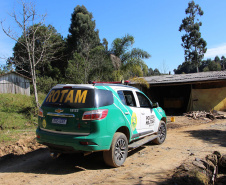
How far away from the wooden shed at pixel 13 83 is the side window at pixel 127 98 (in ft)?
69.4

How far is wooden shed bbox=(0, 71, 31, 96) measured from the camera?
22.8 meters

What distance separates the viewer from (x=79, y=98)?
14.4 feet

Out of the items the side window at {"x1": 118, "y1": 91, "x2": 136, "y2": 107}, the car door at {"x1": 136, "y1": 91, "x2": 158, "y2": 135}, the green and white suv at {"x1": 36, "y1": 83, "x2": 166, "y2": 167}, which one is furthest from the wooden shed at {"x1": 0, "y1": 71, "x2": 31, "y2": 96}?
the side window at {"x1": 118, "y1": 91, "x2": 136, "y2": 107}

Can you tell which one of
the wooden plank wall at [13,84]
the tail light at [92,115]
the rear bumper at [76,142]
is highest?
the wooden plank wall at [13,84]

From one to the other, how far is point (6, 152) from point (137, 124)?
4.24 metres

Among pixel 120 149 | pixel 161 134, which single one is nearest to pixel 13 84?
pixel 161 134

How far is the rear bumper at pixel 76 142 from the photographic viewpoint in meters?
4.15

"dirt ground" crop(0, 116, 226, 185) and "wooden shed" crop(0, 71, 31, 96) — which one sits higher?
Result: "wooden shed" crop(0, 71, 31, 96)

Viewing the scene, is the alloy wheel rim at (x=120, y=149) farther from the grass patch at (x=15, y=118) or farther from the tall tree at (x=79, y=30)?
the tall tree at (x=79, y=30)

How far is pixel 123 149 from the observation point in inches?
193

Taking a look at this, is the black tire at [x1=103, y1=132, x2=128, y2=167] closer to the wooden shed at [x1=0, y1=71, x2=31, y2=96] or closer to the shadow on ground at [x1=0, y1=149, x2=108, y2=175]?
the shadow on ground at [x1=0, y1=149, x2=108, y2=175]

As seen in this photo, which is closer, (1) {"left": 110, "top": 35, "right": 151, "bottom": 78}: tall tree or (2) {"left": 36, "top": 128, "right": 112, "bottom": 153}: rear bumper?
(2) {"left": 36, "top": 128, "right": 112, "bottom": 153}: rear bumper

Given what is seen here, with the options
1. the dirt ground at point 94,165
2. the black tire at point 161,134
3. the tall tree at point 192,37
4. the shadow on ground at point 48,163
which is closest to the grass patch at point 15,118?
the dirt ground at point 94,165

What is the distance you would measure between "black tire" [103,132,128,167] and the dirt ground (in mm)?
166
